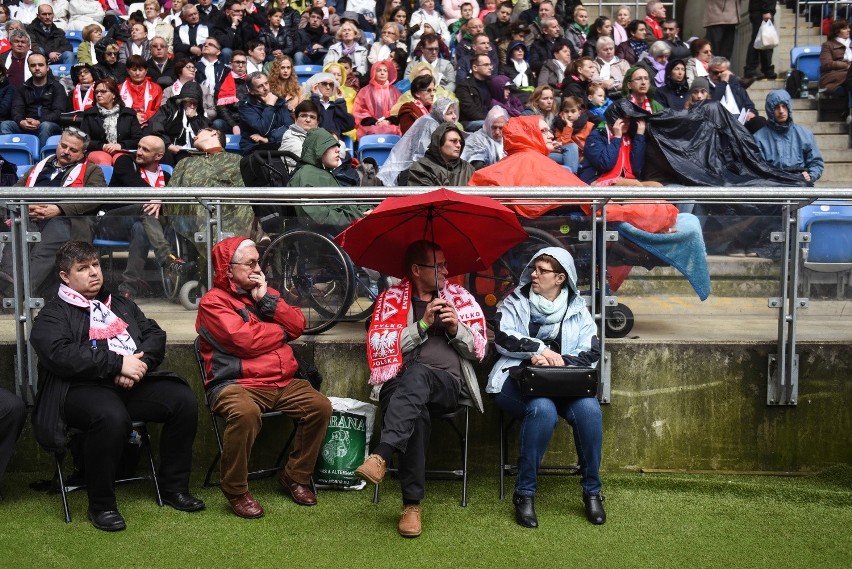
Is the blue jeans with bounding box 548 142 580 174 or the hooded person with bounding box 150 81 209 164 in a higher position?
the hooded person with bounding box 150 81 209 164

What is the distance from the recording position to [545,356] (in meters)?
5.37

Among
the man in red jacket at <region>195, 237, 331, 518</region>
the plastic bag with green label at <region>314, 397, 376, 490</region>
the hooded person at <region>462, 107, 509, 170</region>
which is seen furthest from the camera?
the hooded person at <region>462, 107, 509, 170</region>

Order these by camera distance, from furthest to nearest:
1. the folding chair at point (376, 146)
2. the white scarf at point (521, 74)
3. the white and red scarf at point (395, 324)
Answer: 1. the white scarf at point (521, 74)
2. the folding chair at point (376, 146)
3. the white and red scarf at point (395, 324)

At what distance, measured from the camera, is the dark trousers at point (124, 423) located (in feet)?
16.8

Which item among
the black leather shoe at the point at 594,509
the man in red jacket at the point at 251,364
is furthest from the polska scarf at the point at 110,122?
the black leather shoe at the point at 594,509

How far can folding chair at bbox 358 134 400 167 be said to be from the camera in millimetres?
Answer: 10273

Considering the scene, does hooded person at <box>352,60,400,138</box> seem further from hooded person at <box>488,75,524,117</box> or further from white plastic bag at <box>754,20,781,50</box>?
white plastic bag at <box>754,20,781,50</box>

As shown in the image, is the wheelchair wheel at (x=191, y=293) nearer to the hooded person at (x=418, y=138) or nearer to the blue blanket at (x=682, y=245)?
the blue blanket at (x=682, y=245)

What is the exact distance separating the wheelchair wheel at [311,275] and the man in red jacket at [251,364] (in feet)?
1.12

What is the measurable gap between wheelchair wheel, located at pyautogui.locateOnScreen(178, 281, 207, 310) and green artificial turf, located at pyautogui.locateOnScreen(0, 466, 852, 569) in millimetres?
982

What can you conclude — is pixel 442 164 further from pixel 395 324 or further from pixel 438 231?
pixel 395 324

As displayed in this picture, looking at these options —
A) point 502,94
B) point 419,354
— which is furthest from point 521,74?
point 419,354

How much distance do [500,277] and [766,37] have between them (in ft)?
28.4

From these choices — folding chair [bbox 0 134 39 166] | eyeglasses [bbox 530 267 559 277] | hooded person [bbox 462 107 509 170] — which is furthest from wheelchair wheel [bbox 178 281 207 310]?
folding chair [bbox 0 134 39 166]
